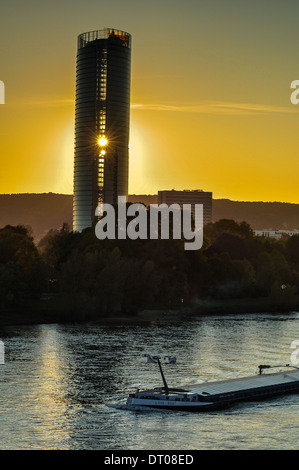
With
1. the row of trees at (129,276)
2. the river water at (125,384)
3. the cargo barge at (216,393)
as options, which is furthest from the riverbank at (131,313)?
the cargo barge at (216,393)

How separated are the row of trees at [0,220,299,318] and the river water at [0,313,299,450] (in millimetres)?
12415

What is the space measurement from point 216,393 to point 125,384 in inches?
363

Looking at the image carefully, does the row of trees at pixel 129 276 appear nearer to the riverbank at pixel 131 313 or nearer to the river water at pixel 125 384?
the riverbank at pixel 131 313

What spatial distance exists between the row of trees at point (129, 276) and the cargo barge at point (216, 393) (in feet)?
190

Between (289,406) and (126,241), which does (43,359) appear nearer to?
(289,406)

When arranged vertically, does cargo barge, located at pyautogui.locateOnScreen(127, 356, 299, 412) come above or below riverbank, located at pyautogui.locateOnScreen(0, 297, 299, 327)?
below

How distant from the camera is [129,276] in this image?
146 m

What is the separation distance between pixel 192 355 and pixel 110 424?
3481cm

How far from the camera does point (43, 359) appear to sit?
297ft

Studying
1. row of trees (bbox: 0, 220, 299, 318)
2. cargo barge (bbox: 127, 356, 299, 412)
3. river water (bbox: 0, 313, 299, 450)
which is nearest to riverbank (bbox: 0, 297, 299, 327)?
row of trees (bbox: 0, 220, 299, 318)

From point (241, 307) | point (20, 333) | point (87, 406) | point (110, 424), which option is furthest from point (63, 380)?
point (241, 307)

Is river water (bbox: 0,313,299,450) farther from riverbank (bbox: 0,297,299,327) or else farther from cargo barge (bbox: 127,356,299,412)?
riverbank (bbox: 0,297,299,327)

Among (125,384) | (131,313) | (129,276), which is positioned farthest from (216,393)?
(129,276)

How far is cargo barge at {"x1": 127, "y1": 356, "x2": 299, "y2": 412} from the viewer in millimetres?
68812
